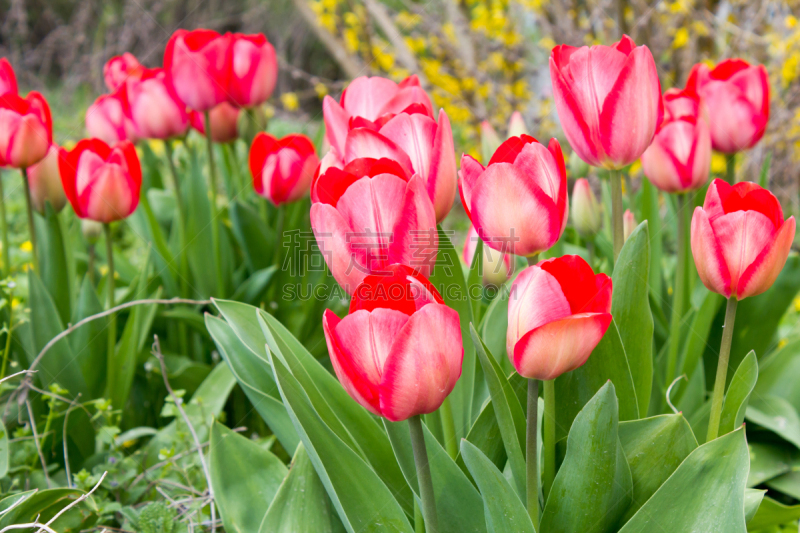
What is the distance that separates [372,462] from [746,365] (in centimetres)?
47

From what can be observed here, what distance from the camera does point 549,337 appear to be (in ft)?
1.70

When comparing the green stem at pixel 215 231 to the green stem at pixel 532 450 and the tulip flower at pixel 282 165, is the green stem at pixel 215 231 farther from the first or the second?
the green stem at pixel 532 450

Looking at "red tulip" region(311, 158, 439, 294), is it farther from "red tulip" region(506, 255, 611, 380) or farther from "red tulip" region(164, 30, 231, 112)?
"red tulip" region(164, 30, 231, 112)

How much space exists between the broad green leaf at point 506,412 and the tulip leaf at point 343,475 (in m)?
0.14

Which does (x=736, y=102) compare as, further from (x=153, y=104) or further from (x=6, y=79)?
(x=6, y=79)

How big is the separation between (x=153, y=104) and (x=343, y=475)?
1043mm

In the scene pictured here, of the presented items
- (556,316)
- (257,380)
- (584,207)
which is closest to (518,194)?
(556,316)

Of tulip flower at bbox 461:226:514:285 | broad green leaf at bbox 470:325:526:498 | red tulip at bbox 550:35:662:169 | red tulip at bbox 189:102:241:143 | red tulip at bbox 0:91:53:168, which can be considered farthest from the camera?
red tulip at bbox 189:102:241:143

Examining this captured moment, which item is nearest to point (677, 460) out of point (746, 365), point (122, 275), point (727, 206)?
point (746, 365)

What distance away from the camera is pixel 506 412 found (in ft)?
2.06

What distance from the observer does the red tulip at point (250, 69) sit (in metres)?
1.37

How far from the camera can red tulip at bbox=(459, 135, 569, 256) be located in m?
0.62

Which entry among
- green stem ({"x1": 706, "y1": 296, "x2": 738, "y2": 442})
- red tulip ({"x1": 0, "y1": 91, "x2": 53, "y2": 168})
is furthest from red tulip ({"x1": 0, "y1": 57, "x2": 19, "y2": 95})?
green stem ({"x1": 706, "y1": 296, "x2": 738, "y2": 442})

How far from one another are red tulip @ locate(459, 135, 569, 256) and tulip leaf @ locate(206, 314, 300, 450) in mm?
377
